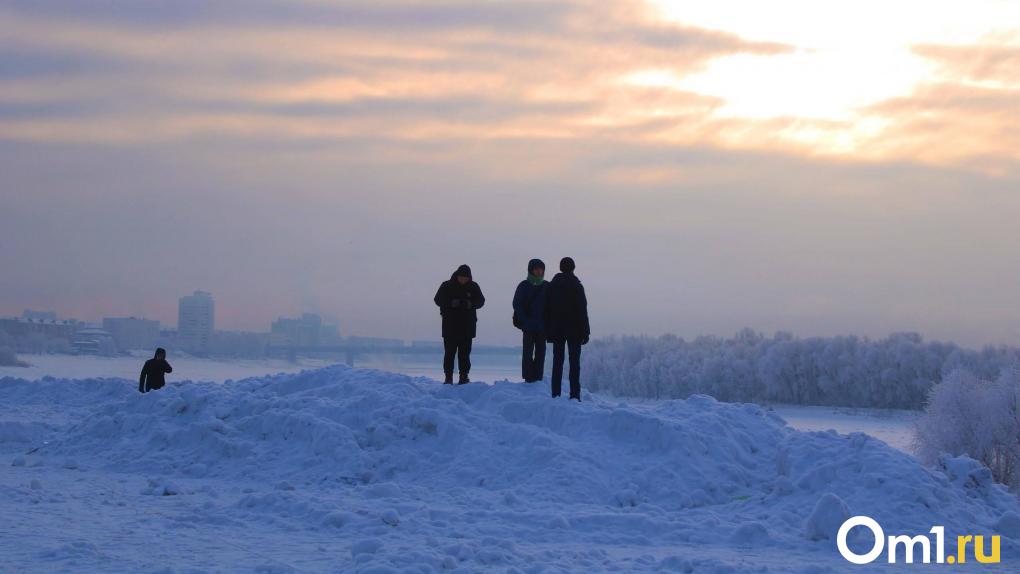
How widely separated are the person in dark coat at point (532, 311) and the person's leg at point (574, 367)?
55 centimetres

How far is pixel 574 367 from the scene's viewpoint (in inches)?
613

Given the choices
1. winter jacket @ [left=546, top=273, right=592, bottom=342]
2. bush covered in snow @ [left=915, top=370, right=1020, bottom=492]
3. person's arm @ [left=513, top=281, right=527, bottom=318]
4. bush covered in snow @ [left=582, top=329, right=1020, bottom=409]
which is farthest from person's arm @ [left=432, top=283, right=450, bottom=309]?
bush covered in snow @ [left=582, top=329, right=1020, bottom=409]

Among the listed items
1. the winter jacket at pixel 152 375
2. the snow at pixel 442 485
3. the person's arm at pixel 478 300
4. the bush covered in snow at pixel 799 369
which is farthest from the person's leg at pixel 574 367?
the bush covered in snow at pixel 799 369

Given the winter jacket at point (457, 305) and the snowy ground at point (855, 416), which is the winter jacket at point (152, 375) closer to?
the winter jacket at point (457, 305)

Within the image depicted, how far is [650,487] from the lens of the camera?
13.0 metres

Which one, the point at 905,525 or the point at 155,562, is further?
the point at 905,525

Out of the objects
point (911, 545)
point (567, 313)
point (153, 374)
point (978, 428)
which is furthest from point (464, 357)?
point (978, 428)

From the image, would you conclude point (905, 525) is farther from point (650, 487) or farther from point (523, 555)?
point (523, 555)

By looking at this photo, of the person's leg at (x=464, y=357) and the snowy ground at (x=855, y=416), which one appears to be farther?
the snowy ground at (x=855, y=416)

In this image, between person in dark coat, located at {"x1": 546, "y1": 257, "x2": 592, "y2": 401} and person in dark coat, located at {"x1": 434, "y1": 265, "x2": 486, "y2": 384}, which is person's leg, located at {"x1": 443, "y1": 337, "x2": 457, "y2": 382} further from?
person in dark coat, located at {"x1": 546, "y1": 257, "x2": 592, "y2": 401}

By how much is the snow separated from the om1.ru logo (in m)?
0.16

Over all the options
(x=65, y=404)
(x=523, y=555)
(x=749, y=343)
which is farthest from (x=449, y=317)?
(x=749, y=343)

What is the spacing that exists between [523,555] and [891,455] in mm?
5910

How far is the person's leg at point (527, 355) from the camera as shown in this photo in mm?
16031
